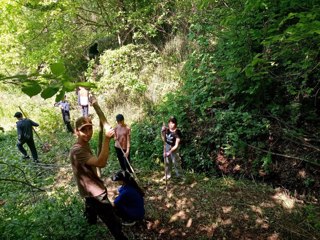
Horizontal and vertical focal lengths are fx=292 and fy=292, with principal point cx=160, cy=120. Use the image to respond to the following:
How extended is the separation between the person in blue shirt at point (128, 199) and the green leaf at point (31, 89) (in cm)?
320

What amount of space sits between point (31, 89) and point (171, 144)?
218 inches

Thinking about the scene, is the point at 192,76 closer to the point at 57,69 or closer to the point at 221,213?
the point at 221,213

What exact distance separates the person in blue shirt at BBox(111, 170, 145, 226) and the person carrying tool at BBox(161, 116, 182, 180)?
2078 mm

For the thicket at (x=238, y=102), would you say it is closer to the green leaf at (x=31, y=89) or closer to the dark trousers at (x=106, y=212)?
the dark trousers at (x=106, y=212)

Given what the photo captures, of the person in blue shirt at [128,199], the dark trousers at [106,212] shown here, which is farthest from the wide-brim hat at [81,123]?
the person in blue shirt at [128,199]

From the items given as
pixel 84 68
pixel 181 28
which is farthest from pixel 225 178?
pixel 84 68

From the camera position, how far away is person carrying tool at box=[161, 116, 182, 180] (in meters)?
7.05

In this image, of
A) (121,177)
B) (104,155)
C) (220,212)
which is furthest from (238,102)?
(104,155)

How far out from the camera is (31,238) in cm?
401

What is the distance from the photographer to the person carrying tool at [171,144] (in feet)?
23.1

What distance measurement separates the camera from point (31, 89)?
1.75 meters

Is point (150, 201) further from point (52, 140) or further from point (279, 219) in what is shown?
point (52, 140)

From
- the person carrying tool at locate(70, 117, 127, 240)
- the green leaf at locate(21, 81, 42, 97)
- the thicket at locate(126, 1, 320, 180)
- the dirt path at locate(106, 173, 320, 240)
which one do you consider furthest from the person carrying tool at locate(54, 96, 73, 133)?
the green leaf at locate(21, 81, 42, 97)

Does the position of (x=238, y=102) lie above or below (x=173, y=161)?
above
